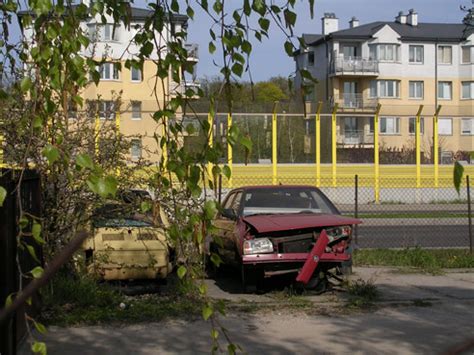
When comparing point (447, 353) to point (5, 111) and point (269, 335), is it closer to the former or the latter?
point (269, 335)

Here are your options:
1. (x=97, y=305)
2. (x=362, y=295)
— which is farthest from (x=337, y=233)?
(x=97, y=305)

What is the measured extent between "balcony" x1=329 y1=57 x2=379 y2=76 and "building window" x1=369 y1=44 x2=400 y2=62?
157 cm

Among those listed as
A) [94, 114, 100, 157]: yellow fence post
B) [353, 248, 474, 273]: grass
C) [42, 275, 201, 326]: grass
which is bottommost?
[353, 248, 474, 273]: grass

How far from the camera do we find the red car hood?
29.9 feet

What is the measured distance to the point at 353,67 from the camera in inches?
2477

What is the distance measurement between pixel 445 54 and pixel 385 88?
258 inches

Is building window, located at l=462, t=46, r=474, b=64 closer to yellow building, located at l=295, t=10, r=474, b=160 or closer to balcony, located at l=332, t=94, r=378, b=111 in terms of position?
yellow building, located at l=295, t=10, r=474, b=160

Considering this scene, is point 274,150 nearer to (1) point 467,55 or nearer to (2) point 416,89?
(2) point 416,89

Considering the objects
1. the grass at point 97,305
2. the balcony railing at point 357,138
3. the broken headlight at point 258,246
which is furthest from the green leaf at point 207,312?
the balcony railing at point 357,138

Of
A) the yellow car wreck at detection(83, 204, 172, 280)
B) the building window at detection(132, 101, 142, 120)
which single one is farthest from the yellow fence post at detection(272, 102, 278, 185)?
the yellow car wreck at detection(83, 204, 172, 280)

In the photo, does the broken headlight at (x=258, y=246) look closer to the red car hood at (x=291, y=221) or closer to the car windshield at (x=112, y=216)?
the red car hood at (x=291, y=221)

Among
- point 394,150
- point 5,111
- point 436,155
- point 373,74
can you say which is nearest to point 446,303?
point 5,111

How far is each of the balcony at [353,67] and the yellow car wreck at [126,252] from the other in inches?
2166

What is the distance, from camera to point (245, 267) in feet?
30.2
